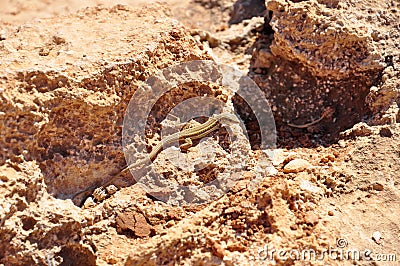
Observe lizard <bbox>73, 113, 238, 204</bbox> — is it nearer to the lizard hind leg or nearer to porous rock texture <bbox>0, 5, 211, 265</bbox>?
the lizard hind leg

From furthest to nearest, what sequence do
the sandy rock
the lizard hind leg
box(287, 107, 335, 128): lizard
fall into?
box(287, 107, 335, 128): lizard < the lizard hind leg < the sandy rock

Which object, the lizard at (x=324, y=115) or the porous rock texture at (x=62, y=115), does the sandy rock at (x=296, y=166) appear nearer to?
the lizard at (x=324, y=115)

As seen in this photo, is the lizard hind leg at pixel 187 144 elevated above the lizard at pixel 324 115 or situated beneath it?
situated beneath

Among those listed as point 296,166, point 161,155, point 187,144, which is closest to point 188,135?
point 187,144

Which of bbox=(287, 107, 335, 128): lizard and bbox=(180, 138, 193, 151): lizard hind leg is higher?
bbox=(287, 107, 335, 128): lizard

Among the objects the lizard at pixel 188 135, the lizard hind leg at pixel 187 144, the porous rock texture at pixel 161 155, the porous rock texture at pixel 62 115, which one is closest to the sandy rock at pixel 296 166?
the porous rock texture at pixel 161 155

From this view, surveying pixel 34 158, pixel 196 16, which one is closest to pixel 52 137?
pixel 34 158

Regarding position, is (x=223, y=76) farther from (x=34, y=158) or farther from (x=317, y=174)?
(x=34, y=158)

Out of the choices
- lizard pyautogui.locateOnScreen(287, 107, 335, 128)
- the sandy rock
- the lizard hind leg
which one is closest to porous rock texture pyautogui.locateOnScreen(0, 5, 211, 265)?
the lizard hind leg

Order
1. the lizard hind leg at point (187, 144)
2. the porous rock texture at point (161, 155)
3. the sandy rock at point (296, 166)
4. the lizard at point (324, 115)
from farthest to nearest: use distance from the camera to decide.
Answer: the lizard at point (324, 115) < the lizard hind leg at point (187, 144) < the sandy rock at point (296, 166) < the porous rock texture at point (161, 155)
